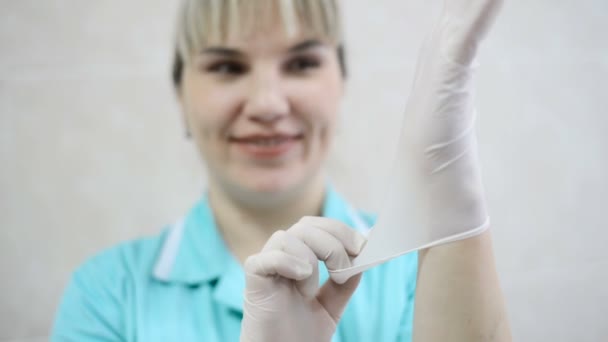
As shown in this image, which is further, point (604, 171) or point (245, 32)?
point (604, 171)

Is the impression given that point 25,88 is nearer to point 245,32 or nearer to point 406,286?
point 245,32

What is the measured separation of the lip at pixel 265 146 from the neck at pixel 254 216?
2.7 inches

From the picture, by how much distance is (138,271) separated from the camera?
0.60 meters

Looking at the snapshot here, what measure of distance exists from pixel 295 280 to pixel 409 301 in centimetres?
19

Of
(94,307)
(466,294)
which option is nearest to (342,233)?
(466,294)

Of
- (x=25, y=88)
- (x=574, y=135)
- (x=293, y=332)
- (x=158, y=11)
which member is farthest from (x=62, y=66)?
(x=574, y=135)

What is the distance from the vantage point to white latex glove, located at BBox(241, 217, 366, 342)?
1.24 feet

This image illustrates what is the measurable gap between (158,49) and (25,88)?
0.66 ft

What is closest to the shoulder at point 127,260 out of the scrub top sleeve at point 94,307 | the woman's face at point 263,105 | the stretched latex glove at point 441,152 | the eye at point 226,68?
the scrub top sleeve at point 94,307

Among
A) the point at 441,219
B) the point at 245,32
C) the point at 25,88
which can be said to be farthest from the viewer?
the point at 25,88

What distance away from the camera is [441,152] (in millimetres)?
330

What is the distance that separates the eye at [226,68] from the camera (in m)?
0.56

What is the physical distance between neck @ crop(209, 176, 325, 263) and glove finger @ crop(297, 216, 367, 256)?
206 mm

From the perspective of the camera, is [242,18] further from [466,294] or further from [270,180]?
[466,294]
